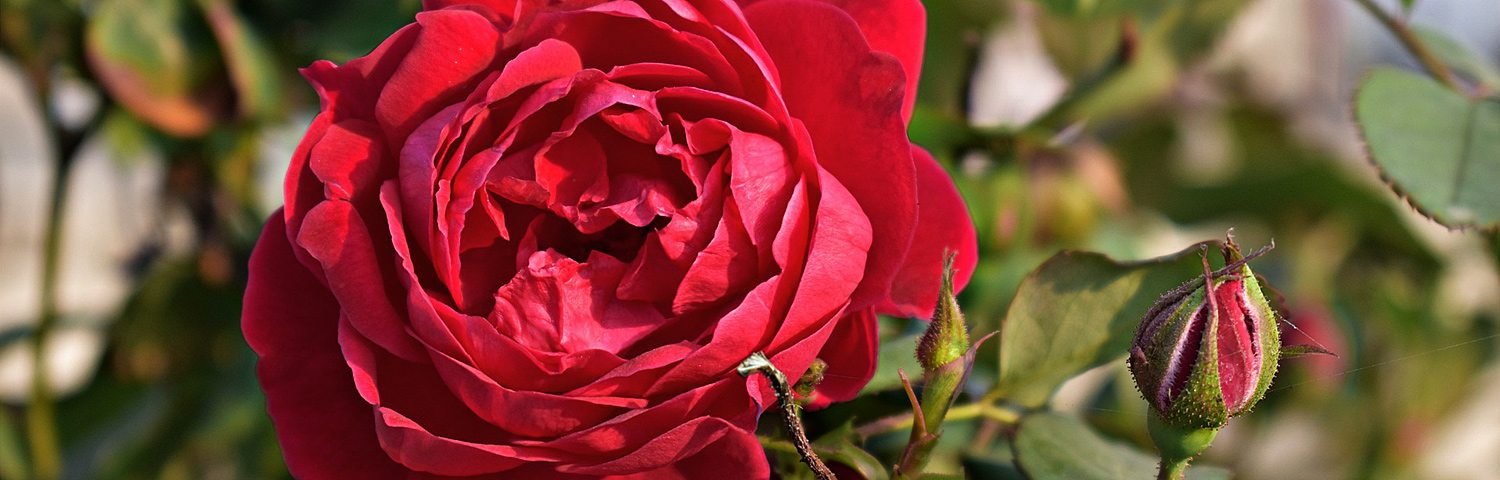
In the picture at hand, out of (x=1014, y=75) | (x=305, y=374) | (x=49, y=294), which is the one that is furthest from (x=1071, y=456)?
(x=1014, y=75)

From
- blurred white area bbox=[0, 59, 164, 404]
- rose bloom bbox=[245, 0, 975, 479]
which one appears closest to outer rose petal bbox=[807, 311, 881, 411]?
rose bloom bbox=[245, 0, 975, 479]

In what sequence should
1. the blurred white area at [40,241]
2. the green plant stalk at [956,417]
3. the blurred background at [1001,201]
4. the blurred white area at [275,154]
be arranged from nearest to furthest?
the green plant stalk at [956,417]
the blurred background at [1001,201]
the blurred white area at [275,154]
the blurred white area at [40,241]

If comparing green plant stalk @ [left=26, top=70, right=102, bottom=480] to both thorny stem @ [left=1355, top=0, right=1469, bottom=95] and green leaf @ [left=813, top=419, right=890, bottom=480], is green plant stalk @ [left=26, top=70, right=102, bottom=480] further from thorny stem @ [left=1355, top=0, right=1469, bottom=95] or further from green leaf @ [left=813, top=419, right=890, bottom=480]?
thorny stem @ [left=1355, top=0, right=1469, bottom=95]

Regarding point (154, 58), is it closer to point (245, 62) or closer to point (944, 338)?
point (245, 62)

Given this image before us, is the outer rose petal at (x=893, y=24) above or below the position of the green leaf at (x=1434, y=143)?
above

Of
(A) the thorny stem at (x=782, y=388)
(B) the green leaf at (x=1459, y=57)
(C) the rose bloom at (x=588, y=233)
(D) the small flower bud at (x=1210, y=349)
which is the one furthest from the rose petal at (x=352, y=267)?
(B) the green leaf at (x=1459, y=57)

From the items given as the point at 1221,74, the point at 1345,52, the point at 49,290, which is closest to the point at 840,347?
the point at 49,290

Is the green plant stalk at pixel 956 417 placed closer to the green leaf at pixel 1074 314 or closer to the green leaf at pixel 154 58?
the green leaf at pixel 1074 314
